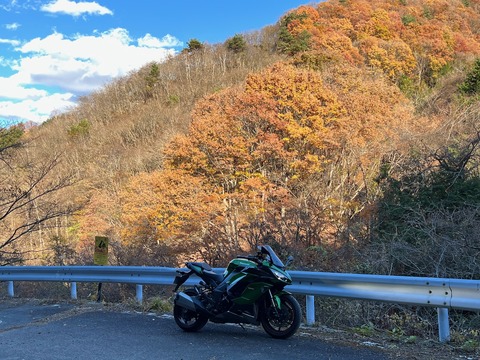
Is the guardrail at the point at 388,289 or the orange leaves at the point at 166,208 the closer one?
the guardrail at the point at 388,289

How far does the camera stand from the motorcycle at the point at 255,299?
548 centimetres

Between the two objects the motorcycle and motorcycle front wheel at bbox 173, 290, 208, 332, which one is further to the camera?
motorcycle front wheel at bbox 173, 290, 208, 332

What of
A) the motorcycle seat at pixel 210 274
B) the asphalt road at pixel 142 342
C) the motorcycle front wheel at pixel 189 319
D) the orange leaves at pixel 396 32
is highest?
the orange leaves at pixel 396 32

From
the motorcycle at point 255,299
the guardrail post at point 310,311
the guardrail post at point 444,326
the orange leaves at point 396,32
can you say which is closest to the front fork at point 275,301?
the motorcycle at point 255,299

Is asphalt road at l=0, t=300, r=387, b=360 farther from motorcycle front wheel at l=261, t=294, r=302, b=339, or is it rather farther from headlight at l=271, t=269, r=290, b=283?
headlight at l=271, t=269, r=290, b=283

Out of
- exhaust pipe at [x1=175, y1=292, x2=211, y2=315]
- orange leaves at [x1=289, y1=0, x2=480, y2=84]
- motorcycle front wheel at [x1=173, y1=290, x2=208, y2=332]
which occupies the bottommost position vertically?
motorcycle front wheel at [x1=173, y1=290, x2=208, y2=332]

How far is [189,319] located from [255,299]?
1048mm

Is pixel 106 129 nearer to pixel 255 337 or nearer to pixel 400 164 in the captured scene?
pixel 400 164

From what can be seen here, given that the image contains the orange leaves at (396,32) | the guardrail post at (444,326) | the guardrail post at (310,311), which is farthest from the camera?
the orange leaves at (396,32)

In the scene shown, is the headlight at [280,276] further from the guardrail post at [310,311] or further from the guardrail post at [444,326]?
the guardrail post at [444,326]

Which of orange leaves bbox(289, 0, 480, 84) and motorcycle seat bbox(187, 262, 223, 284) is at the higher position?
orange leaves bbox(289, 0, 480, 84)

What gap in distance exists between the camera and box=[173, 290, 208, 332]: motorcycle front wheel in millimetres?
6020

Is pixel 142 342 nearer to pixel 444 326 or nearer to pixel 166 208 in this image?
pixel 444 326

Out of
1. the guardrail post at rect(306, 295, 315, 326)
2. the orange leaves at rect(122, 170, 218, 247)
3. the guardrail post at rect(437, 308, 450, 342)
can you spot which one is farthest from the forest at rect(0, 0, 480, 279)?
the guardrail post at rect(306, 295, 315, 326)
